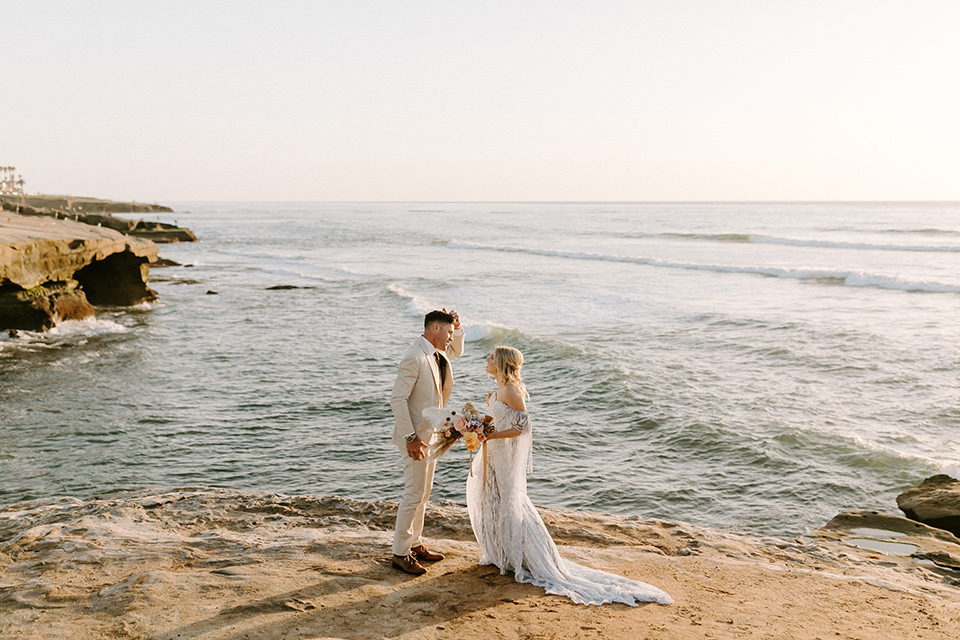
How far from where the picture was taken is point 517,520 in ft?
19.7

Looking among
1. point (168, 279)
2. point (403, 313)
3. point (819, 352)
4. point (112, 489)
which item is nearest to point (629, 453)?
point (112, 489)

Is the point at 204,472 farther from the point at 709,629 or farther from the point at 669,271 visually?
the point at 669,271

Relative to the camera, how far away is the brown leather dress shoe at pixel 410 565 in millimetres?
6031

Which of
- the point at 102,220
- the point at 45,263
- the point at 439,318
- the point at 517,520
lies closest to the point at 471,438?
the point at 517,520

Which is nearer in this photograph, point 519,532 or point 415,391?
point 415,391

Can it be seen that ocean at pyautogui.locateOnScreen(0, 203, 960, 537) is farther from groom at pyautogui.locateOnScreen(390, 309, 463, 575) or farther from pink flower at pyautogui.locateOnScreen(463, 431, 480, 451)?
pink flower at pyautogui.locateOnScreen(463, 431, 480, 451)

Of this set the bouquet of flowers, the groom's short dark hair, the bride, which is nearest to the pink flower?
the bouquet of flowers

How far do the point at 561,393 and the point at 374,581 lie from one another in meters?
9.15

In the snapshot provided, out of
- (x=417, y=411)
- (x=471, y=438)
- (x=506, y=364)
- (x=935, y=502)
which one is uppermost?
(x=506, y=364)

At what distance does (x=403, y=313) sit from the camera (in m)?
25.2

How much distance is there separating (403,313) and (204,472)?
50.3ft

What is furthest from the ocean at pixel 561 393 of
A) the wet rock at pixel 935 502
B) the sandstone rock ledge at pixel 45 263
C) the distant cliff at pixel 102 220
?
the distant cliff at pixel 102 220

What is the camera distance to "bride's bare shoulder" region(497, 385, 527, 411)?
234 inches

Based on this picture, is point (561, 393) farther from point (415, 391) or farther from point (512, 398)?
point (415, 391)
